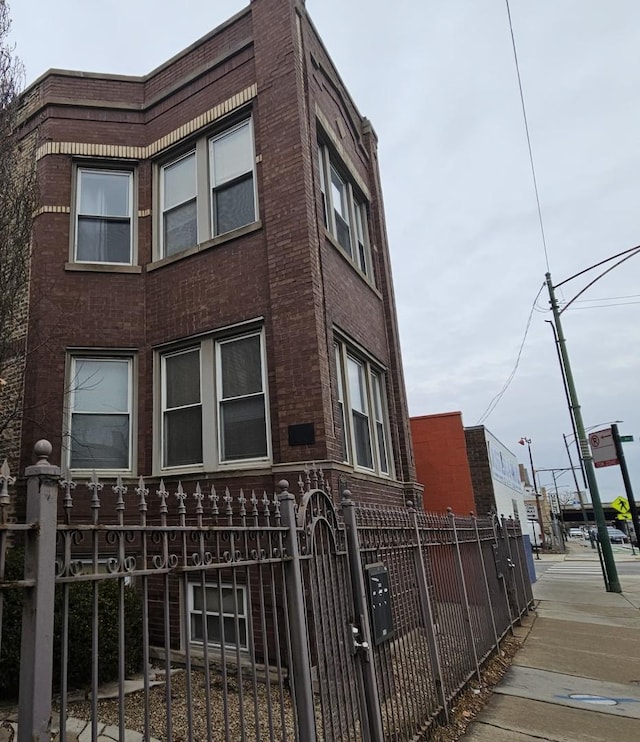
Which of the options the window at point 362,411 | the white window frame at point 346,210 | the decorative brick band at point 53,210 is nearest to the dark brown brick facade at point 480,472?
the window at point 362,411

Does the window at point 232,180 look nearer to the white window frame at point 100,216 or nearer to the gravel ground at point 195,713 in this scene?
the white window frame at point 100,216

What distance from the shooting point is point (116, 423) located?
27.6 feet

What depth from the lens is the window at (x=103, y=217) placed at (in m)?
9.19

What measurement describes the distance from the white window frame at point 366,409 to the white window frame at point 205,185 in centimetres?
266

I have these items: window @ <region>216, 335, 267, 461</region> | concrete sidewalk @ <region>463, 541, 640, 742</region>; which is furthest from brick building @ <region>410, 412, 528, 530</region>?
window @ <region>216, 335, 267, 461</region>

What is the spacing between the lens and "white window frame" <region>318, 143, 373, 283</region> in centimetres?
929

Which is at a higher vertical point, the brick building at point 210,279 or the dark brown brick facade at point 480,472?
the brick building at point 210,279

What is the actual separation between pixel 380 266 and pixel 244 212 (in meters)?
3.41

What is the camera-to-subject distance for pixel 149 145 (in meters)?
9.61

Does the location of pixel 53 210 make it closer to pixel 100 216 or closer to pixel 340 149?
pixel 100 216

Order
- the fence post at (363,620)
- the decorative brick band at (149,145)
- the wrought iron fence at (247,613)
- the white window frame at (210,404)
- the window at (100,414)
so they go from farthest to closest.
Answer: the decorative brick band at (149,145), the window at (100,414), the white window frame at (210,404), the fence post at (363,620), the wrought iron fence at (247,613)

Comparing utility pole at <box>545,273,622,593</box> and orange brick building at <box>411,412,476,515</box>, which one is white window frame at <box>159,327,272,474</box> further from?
utility pole at <box>545,273,622,593</box>

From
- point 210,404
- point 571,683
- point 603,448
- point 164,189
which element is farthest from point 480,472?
point 164,189

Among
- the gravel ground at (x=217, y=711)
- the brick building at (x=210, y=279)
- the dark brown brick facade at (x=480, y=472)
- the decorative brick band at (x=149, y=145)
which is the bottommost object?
the gravel ground at (x=217, y=711)
